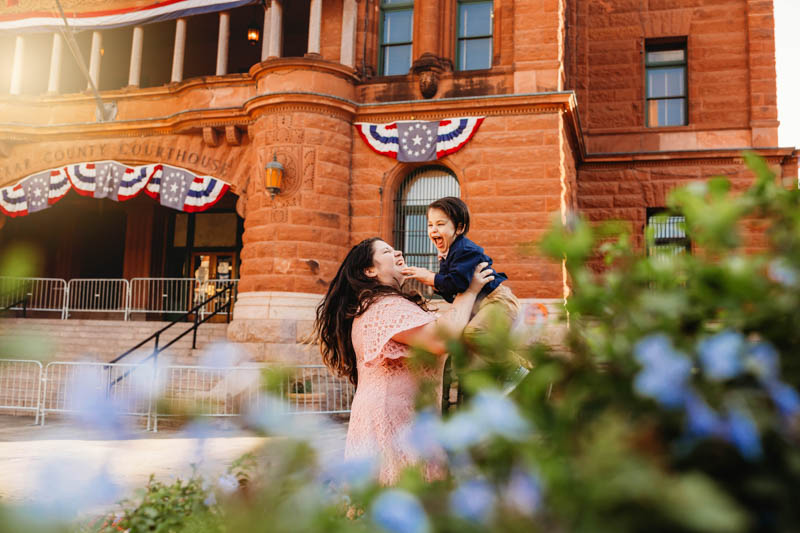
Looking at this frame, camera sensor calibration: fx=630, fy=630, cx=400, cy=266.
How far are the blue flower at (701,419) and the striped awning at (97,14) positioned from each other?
17212mm

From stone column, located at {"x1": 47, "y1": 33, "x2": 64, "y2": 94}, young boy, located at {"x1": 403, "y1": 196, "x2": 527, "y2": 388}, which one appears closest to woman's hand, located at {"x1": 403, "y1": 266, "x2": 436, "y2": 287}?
young boy, located at {"x1": 403, "y1": 196, "x2": 527, "y2": 388}

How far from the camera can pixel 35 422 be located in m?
10.6

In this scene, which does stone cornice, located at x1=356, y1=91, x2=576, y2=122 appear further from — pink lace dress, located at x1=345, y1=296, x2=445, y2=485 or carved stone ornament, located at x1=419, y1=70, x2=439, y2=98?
pink lace dress, located at x1=345, y1=296, x2=445, y2=485

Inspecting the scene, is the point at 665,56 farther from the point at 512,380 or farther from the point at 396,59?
the point at 512,380

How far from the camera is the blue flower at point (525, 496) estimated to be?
72cm

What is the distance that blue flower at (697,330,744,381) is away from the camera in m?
0.74

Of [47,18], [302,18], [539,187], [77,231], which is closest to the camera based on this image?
[539,187]

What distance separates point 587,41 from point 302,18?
8254 millimetres

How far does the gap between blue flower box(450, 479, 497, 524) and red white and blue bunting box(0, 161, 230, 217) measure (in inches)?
596

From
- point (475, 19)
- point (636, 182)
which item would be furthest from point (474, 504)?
point (636, 182)

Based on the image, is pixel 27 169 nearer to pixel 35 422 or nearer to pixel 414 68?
pixel 35 422

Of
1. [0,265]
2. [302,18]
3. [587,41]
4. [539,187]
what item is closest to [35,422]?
[539,187]

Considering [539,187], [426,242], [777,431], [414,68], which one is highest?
[414,68]

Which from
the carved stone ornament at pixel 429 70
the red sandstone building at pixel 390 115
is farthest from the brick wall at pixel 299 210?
the carved stone ornament at pixel 429 70
